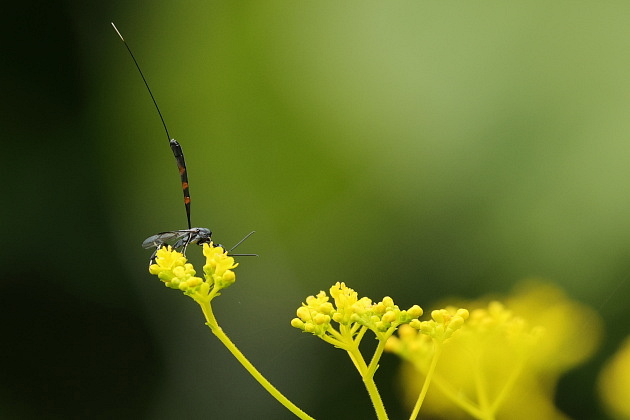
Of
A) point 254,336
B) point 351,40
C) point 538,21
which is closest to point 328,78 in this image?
point 351,40

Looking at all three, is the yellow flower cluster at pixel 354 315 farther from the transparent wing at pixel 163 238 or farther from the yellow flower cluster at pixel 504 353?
the transparent wing at pixel 163 238

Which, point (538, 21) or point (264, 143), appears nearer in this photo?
point (538, 21)

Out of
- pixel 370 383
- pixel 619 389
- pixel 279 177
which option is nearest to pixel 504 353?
pixel 619 389

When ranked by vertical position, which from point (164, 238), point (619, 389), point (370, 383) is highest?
point (164, 238)

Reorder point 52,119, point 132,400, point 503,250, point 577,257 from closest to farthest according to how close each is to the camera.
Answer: point 577,257, point 503,250, point 132,400, point 52,119

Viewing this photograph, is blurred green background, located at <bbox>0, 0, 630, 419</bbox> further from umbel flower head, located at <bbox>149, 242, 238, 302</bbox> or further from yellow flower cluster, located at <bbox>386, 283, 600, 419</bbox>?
umbel flower head, located at <bbox>149, 242, 238, 302</bbox>

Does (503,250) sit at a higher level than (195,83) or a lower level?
lower

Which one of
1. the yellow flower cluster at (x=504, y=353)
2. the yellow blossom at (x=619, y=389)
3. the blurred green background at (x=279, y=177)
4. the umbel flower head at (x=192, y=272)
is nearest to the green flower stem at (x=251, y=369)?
the umbel flower head at (x=192, y=272)

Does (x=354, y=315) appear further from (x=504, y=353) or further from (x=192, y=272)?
(x=504, y=353)

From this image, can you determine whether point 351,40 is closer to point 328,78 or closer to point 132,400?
point 328,78
